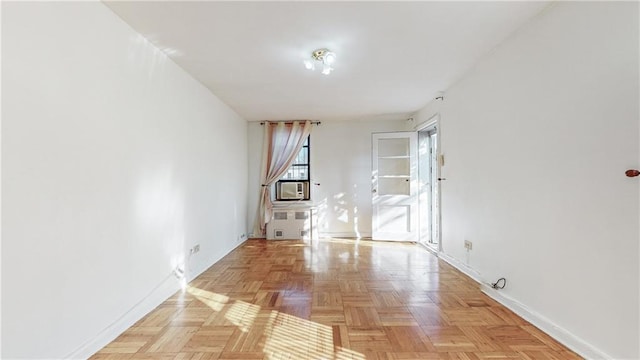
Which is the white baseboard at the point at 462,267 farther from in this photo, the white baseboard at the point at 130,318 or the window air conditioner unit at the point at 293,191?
the white baseboard at the point at 130,318

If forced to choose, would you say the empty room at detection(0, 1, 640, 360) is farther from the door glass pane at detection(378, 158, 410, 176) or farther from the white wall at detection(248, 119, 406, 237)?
the white wall at detection(248, 119, 406, 237)

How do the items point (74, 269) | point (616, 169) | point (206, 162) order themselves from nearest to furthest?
point (616, 169)
point (74, 269)
point (206, 162)

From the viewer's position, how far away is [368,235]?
542 cm

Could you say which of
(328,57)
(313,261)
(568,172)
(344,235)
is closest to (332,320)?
(313,261)

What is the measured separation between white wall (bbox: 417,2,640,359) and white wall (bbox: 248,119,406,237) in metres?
2.78

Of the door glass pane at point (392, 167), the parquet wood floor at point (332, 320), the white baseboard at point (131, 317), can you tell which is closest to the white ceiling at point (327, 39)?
the door glass pane at point (392, 167)

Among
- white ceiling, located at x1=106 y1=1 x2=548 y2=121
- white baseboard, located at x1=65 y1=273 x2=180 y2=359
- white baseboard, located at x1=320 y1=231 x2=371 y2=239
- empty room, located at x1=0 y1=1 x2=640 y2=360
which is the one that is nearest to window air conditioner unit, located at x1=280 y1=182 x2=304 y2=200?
white baseboard, located at x1=320 y1=231 x2=371 y2=239

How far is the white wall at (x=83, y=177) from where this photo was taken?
1.33m

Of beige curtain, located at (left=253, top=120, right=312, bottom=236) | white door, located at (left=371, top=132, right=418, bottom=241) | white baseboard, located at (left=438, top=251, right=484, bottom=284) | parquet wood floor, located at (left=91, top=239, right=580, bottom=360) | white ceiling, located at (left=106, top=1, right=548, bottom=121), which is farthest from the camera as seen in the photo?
beige curtain, located at (left=253, top=120, right=312, bottom=236)

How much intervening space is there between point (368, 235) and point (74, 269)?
4.51m

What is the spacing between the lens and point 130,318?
6.68 feet

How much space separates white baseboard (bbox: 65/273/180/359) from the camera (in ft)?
5.45

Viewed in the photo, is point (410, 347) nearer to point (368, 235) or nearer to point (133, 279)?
point (133, 279)

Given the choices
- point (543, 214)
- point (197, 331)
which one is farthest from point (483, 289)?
point (197, 331)
